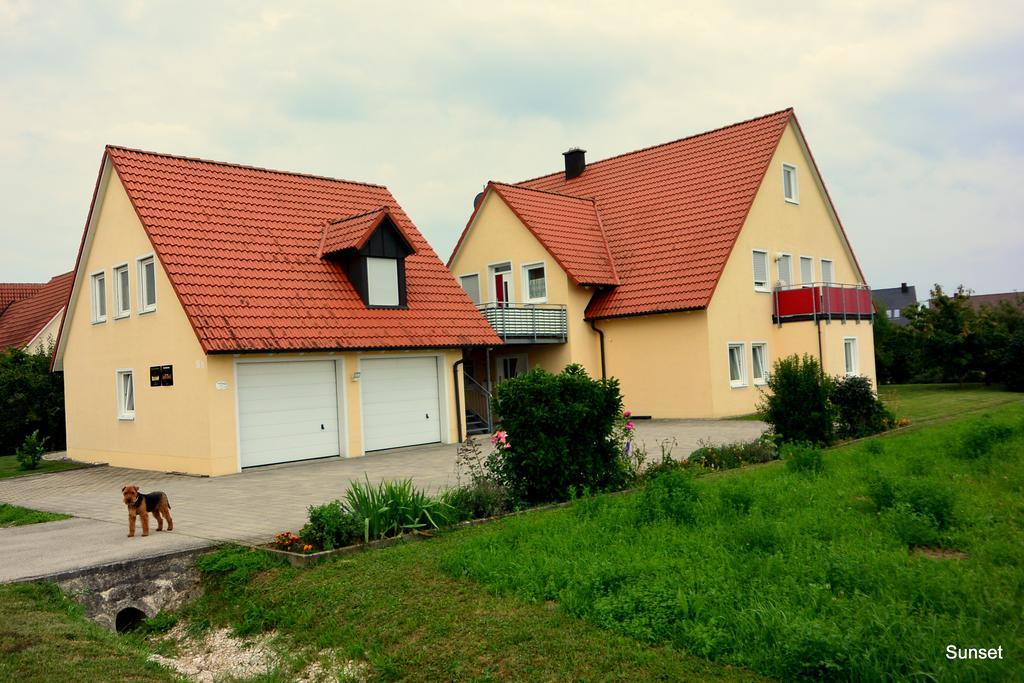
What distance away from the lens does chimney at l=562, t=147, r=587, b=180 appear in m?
34.5

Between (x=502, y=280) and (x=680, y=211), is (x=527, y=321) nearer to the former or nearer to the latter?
(x=502, y=280)

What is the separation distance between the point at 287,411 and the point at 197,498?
5177 millimetres

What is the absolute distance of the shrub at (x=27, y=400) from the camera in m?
26.0

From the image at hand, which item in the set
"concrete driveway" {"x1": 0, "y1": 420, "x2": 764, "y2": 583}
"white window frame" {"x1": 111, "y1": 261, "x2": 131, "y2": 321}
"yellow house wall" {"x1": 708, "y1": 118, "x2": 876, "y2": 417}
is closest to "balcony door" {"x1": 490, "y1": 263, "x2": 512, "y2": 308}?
"yellow house wall" {"x1": 708, "y1": 118, "x2": 876, "y2": 417}

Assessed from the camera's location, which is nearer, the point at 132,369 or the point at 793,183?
the point at 132,369

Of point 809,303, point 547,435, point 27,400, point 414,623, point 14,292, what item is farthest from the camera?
point 14,292

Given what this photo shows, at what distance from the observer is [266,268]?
2016cm

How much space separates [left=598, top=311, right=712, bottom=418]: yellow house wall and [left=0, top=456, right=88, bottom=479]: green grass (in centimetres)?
1565

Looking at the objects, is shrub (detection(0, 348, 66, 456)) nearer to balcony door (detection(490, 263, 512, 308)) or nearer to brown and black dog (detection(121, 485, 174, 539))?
balcony door (detection(490, 263, 512, 308))

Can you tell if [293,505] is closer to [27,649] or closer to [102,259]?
[27,649]

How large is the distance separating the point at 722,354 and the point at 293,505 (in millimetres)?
16653

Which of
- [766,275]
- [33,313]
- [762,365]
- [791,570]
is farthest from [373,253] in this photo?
[33,313]

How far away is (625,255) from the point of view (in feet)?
95.8

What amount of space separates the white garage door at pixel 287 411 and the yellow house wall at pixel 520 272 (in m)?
8.94
